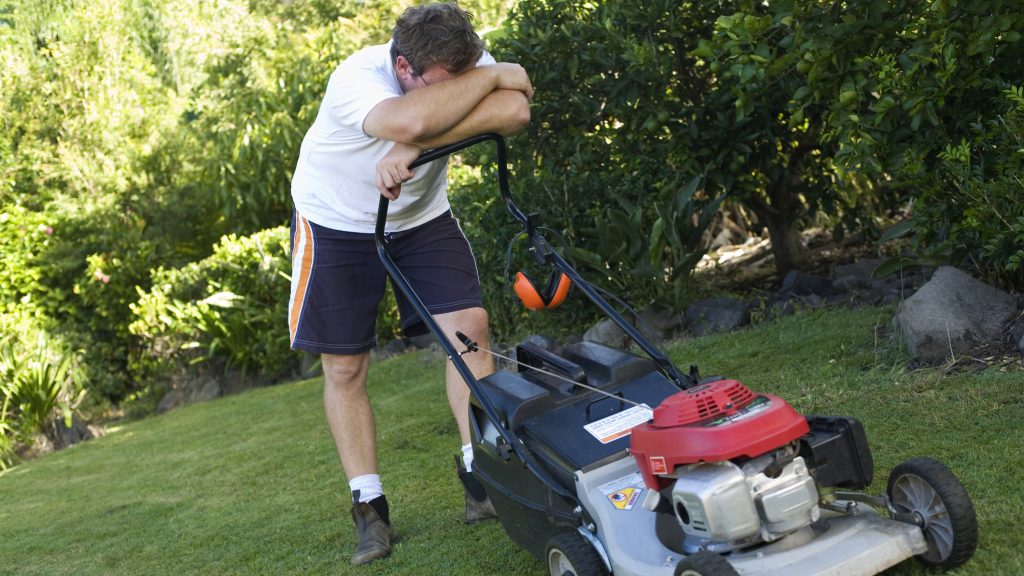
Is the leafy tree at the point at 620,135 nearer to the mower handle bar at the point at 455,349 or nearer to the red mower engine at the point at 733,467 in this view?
the mower handle bar at the point at 455,349

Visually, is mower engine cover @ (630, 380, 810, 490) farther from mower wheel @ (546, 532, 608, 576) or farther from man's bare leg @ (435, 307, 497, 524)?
man's bare leg @ (435, 307, 497, 524)

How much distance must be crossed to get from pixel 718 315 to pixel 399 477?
204cm

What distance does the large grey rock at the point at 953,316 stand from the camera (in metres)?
3.97

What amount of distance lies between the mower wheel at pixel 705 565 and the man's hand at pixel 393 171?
1244 mm

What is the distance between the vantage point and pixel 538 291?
9.61ft

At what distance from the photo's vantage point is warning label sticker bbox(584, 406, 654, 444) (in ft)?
8.32

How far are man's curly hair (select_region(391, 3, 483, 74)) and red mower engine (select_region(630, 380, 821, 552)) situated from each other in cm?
120

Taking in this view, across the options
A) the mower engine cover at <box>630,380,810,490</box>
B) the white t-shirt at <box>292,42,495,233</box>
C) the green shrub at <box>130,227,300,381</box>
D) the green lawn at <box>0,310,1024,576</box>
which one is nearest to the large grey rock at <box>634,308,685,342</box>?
the green lawn at <box>0,310,1024,576</box>

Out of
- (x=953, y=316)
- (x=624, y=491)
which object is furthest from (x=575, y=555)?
(x=953, y=316)

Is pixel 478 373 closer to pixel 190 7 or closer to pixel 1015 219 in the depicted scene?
pixel 1015 219

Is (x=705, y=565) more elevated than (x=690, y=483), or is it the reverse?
(x=690, y=483)

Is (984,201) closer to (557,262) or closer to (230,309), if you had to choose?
(557,262)

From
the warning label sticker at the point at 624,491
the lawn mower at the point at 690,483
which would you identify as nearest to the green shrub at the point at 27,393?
the lawn mower at the point at 690,483

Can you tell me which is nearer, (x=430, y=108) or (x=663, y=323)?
(x=430, y=108)
